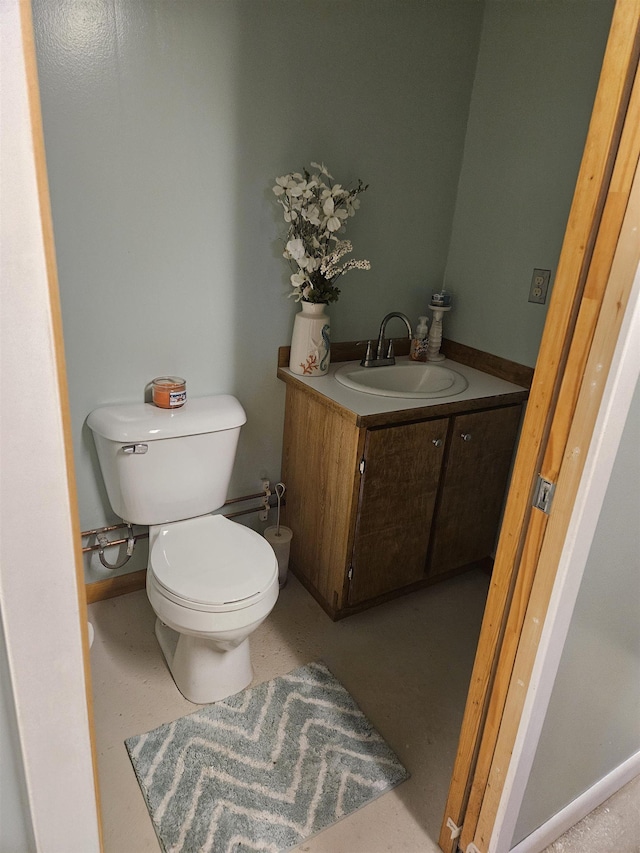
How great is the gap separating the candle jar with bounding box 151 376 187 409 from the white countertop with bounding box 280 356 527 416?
0.40 m

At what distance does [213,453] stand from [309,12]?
4.56 feet

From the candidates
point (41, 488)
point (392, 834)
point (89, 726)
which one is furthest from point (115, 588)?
point (41, 488)

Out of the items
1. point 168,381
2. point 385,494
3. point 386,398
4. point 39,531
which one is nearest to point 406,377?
point 386,398

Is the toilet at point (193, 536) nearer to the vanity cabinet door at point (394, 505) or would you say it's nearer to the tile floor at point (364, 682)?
the tile floor at point (364, 682)

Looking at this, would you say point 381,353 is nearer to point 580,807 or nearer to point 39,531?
point 580,807

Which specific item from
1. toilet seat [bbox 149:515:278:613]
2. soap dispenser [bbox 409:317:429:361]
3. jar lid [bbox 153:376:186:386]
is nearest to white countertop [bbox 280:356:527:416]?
soap dispenser [bbox 409:317:429:361]

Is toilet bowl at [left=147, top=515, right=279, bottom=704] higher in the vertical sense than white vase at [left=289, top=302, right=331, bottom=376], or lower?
lower

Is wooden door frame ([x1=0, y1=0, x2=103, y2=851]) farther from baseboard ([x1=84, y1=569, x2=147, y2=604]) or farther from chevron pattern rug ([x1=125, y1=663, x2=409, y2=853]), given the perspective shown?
baseboard ([x1=84, y1=569, x2=147, y2=604])

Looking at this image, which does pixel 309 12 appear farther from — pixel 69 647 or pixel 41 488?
pixel 69 647

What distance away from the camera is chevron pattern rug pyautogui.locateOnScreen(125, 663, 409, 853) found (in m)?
1.36

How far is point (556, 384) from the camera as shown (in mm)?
945

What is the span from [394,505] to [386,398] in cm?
36

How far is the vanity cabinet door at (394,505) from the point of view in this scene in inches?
72.2

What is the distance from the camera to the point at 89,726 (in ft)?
2.61
